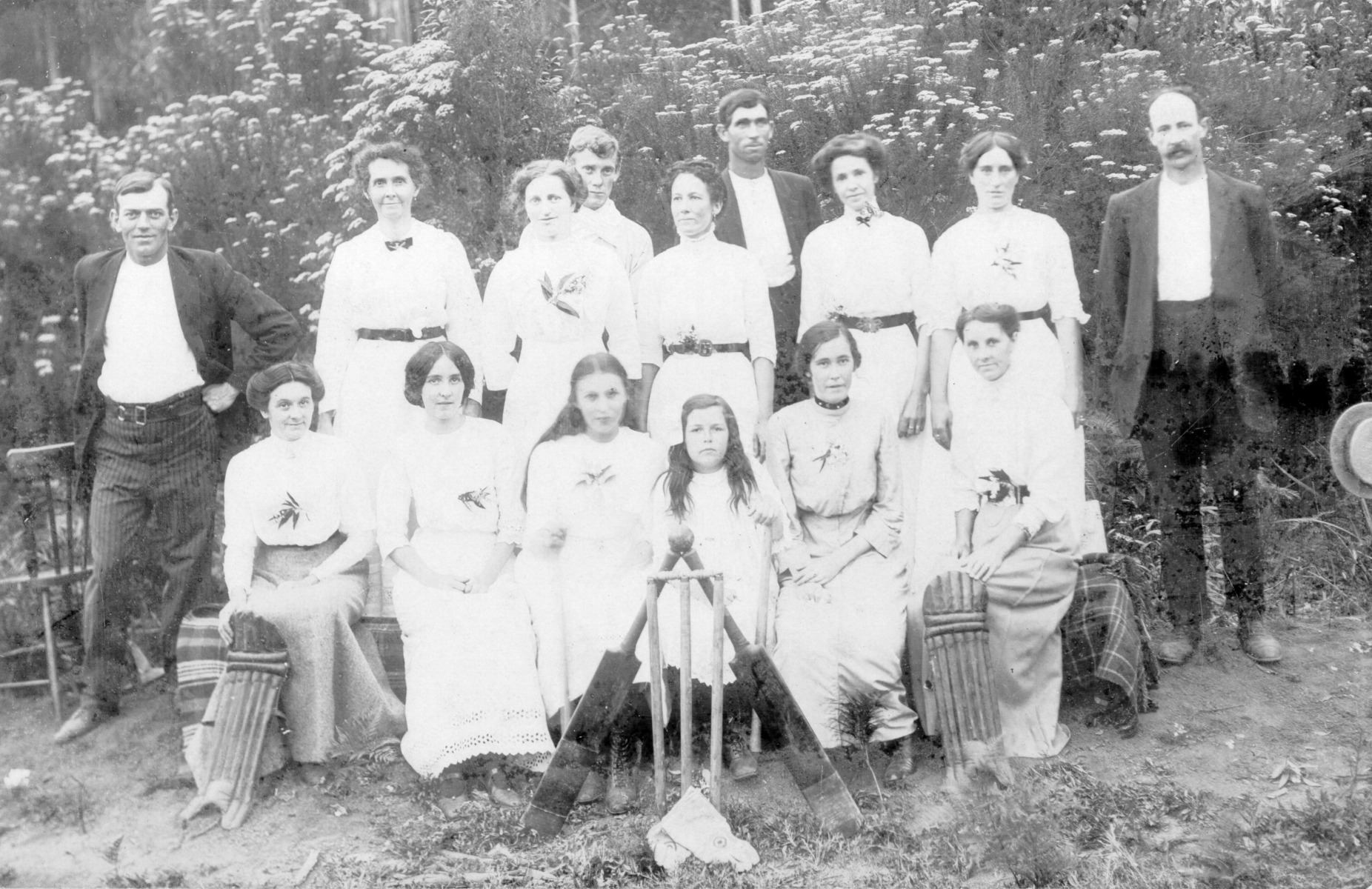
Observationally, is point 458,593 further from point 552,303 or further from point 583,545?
point 552,303

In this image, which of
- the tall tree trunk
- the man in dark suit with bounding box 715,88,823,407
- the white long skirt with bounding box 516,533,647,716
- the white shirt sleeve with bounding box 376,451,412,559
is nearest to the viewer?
the white long skirt with bounding box 516,533,647,716

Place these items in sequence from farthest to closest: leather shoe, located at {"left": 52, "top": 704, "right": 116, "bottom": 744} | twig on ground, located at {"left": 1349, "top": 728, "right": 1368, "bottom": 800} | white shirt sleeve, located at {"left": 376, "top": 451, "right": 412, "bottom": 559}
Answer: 1. leather shoe, located at {"left": 52, "top": 704, "right": 116, "bottom": 744}
2. white shirt sleeve, located at {"left": 376, "top": 451, "right": 412, "bottom": 559}
3. twig on ground, located at {"left": 1349, "top": 728, "right": 1368, "bottom": 800}

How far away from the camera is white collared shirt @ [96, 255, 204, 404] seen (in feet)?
14.5

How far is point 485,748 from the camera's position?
3.64 m

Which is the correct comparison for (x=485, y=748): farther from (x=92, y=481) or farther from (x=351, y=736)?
(x=92, y=481)

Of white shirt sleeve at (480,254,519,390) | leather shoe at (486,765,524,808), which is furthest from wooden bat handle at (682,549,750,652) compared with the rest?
white shirt sleeve at (480,254,519,390)

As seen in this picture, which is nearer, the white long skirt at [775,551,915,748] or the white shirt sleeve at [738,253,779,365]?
the white long skirt at [775,551,915,748]

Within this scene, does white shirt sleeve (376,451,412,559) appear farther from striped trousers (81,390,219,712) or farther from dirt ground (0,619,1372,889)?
striped trousers (81,390,219,712)

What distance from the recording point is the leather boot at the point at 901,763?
145 inches

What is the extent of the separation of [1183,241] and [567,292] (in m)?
2.14

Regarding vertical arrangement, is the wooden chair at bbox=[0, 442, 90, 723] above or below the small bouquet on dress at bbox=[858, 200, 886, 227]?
below

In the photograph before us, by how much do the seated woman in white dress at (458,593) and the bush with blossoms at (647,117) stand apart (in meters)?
1.09

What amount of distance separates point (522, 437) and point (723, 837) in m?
1.71

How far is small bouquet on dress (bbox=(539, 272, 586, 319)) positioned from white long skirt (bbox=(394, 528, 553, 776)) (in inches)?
38.6
